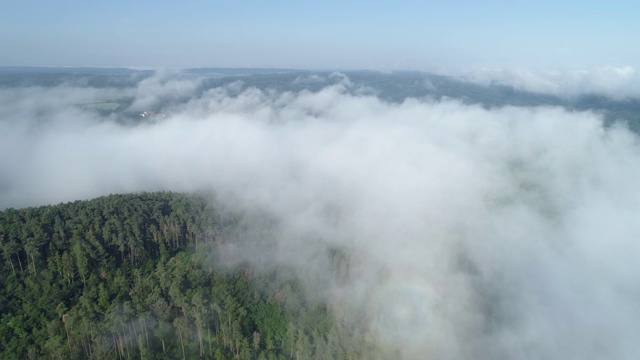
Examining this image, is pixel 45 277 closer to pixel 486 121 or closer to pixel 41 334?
pixel 41 334

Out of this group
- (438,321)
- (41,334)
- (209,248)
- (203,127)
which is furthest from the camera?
(203,127)

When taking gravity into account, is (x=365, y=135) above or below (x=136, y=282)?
above

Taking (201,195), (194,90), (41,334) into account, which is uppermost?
(194,90)

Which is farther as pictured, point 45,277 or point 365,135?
point 365,135

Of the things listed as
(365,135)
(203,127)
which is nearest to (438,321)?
(365,135)

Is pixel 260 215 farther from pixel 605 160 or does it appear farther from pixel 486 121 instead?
pixel 486 121

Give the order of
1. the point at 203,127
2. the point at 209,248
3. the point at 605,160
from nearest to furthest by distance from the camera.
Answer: the point at 209,248, the point at 605,160, the point at 203,127
